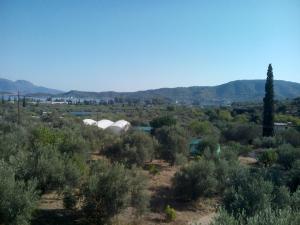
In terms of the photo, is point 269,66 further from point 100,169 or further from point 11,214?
point 11,214

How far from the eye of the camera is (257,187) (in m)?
13.5

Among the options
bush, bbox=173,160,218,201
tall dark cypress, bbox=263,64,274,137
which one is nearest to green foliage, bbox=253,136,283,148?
tall dark cypress, bbox=263,64,274,137

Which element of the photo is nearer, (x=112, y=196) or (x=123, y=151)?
(x=112, y=196)

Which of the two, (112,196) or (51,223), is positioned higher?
(112,196)

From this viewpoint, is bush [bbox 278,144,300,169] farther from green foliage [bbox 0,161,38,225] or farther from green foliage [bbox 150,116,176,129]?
green foliage [bbox 150,116,176,129]

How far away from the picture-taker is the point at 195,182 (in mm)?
18688

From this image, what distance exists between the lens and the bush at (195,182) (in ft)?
61.0

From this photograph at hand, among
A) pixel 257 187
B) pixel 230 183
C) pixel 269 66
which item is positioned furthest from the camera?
pixel 269 66

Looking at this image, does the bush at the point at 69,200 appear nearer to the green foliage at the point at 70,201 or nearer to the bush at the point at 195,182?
the green foliage at the point at 70,201

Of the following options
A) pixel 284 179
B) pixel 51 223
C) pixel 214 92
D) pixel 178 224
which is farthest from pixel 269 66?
pixel 214 92

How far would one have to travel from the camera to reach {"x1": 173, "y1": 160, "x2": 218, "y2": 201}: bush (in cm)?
1861

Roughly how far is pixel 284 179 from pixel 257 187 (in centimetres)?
405

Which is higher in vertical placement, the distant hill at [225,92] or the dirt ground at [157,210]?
the distant hill at [225,92]

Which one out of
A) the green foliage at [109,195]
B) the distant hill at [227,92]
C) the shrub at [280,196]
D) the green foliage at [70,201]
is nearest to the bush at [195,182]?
the green foliage at [109,195]
